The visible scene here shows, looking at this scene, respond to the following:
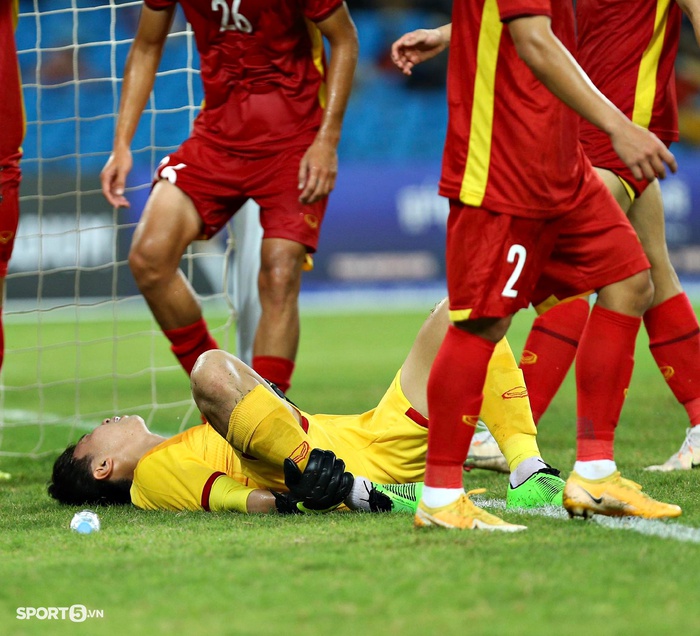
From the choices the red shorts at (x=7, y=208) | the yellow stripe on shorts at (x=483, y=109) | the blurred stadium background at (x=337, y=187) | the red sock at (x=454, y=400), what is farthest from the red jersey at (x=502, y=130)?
the blurred stadium background at (x=337, y=187)

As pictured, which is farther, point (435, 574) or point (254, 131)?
point (254, 131)

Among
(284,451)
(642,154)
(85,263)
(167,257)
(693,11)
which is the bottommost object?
(85,263)

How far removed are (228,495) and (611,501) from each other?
1071mm

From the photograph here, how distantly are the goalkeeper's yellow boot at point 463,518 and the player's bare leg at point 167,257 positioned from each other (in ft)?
5.58

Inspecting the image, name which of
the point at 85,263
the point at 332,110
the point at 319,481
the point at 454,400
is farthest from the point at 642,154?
the point at 85,263

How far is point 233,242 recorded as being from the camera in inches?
207

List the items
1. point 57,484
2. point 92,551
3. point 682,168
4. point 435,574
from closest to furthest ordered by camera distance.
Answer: point 435,574 → point 92,551 → point 57,484 → point 682,168

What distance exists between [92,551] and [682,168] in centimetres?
1353

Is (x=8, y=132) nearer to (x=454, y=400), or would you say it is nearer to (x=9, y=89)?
(x=9, y=89)

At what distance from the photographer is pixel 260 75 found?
13.8 feet

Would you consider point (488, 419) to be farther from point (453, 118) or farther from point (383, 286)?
point (383, 286)

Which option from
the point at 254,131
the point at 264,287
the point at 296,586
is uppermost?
the point at 254,131

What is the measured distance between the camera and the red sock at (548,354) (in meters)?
3.55

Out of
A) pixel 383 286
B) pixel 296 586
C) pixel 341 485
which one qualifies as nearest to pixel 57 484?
pixel 341 485
